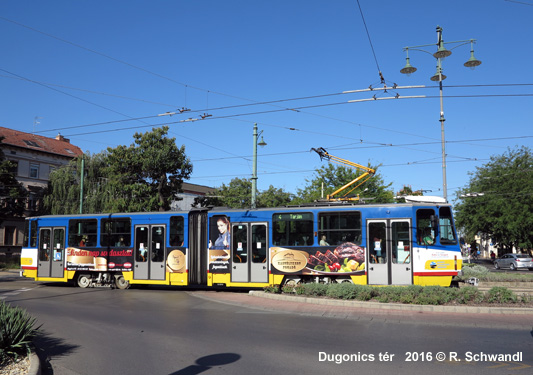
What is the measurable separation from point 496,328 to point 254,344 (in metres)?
5.61

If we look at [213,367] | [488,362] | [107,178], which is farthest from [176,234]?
[107,178]

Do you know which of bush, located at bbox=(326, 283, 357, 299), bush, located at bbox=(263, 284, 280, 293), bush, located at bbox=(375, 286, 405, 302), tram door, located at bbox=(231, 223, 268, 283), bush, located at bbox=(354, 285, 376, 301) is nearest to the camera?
bush, located at bbox=(375, 286, 405, 302)

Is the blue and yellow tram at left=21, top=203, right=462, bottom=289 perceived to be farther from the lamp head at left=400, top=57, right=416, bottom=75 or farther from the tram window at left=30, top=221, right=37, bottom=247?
the lamp head at left=400, top=57, right=416, bottom=75

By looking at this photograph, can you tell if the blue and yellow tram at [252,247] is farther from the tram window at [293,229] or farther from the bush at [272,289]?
the bush at [272,289]

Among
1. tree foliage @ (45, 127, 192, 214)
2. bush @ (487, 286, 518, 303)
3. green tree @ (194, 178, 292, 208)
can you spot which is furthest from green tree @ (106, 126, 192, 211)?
bush @ (487, 286, 518, 303)

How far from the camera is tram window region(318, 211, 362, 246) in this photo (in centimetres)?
1588

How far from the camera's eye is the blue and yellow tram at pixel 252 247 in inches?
600

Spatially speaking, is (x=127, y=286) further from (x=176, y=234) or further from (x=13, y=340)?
(x=13, y=340)

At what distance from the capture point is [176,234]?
60.2 feet

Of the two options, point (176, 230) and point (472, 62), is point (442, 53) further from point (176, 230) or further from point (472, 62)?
point (176, 230)

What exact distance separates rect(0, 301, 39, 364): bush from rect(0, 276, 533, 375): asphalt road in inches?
21.7

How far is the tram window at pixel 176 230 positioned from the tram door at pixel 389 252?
748cm

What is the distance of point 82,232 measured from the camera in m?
20.0

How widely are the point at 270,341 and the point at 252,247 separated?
27.7 feet
